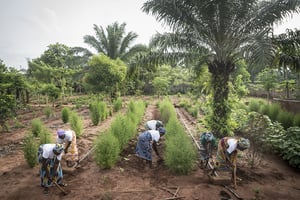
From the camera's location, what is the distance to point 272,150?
624 centimetres

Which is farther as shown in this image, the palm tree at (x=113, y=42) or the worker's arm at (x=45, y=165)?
the palm tree at (x=113, y=42)

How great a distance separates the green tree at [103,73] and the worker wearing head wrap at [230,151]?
377 inches

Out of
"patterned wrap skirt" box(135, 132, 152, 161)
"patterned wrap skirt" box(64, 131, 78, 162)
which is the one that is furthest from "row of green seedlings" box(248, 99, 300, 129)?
"patterned wrap skirt" box(64, 131, 78, 162)

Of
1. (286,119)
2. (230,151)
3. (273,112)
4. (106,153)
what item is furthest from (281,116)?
(106,153)

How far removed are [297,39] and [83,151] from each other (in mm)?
6878

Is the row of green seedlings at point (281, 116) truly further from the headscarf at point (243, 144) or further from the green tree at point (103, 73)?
the green tree at point (103, 73)

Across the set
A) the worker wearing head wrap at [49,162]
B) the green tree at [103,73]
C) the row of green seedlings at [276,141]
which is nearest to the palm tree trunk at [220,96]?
the row of green seedlings at [276,141]

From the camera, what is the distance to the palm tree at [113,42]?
658 inches

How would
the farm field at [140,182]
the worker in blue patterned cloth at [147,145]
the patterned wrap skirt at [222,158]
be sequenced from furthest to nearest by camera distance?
1. the worker in blue patterned cloth at [147,145]
2. the patterned wrap skirt at [222,158]
3. the farm field at [140,182]

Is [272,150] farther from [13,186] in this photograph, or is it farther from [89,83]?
[89,83]

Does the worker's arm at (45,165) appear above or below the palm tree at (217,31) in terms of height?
below

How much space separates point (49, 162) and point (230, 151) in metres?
3.53

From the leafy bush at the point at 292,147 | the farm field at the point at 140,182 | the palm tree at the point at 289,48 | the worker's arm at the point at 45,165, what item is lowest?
the farm field at the point at 140,182

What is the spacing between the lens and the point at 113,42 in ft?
55.3
